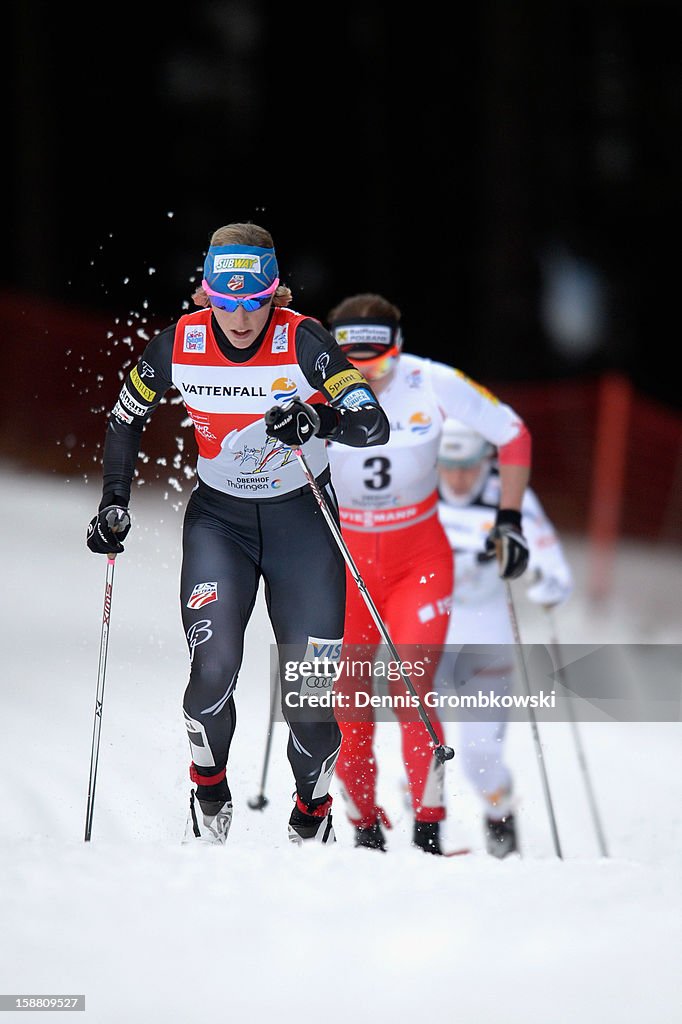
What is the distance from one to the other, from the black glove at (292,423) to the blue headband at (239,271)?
36cm

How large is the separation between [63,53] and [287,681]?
518 inches

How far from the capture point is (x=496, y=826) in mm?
5578

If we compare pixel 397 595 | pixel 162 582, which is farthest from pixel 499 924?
pixel 162 582

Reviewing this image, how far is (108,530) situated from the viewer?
3.98m

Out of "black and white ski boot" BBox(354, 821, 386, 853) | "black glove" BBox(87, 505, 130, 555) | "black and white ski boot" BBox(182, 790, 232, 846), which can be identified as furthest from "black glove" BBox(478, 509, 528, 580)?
"black glove" BBox(87, 505, 130, 555)

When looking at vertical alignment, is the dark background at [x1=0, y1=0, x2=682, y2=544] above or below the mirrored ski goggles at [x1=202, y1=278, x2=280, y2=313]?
below

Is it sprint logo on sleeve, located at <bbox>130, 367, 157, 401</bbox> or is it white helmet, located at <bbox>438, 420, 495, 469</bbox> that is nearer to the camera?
sprint logo on sleeve, located at <bbox>130, 367, 157, 401</bbox>

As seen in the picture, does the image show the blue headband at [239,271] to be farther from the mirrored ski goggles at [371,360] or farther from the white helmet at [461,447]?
the white helmet at [461,447]

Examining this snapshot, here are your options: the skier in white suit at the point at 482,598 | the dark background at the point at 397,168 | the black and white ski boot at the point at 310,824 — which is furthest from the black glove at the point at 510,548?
the dark background at the point at 397,168

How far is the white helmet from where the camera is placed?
20.1 feet

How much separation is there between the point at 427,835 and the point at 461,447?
6.54 feet

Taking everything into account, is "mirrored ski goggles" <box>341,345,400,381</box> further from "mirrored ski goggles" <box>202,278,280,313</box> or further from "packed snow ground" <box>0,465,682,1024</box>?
"packed snow ground" <box>0,465,682,1024</box>

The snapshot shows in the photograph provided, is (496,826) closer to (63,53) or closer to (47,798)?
(47,798)

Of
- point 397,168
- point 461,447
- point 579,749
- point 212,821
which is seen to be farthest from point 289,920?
point 397,168
